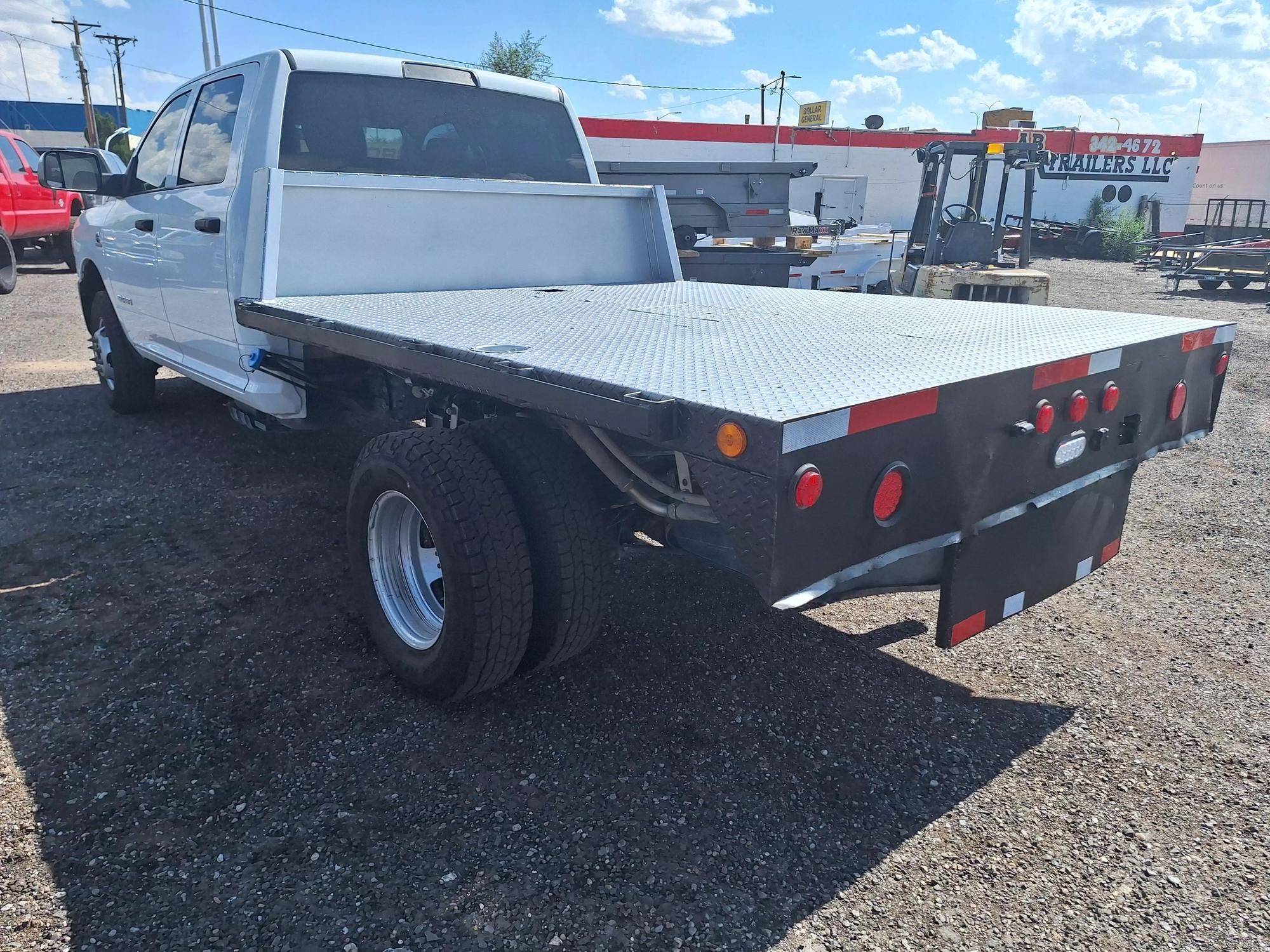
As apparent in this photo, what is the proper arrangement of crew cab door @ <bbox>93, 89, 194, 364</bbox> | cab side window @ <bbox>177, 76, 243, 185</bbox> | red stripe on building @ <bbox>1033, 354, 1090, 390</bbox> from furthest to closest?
crew cab door @ <bbox>93, 89, 194, 364</bbox>, cab side window @ <bbox>177, 76, 243, 185</bbox>, red stripe on building @ <bbox>1033, 354, 1090, 390</bbox>

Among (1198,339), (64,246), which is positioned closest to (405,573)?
(1198,339)

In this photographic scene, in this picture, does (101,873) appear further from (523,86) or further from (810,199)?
(810,199)

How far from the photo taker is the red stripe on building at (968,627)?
2625mm

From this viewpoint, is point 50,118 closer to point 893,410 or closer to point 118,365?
point 118,365

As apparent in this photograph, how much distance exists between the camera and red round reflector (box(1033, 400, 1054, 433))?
2.46 metres

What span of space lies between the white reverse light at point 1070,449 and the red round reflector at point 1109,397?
0.43 feet

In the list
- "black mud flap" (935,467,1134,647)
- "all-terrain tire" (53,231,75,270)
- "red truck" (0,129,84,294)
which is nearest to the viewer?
"black mud flap" (935,467,1134,647)

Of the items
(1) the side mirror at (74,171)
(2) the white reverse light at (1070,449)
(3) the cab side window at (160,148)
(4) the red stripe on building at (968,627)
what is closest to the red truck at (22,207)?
(1) the side mirror at (74,171)

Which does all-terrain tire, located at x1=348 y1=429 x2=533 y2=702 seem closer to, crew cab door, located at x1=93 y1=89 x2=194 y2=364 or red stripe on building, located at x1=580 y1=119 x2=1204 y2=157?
crew cab door, located at x1=93 y1=89 x2=194 y2=364

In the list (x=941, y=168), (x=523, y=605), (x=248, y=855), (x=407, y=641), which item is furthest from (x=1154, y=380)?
(x=941, y=168)

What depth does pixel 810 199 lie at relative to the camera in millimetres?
29719

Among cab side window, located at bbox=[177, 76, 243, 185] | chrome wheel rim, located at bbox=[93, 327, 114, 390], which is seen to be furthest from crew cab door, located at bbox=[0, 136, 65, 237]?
cab side window, located at bbox=[177, 76, 243, 185]

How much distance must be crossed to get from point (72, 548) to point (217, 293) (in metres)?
1.49

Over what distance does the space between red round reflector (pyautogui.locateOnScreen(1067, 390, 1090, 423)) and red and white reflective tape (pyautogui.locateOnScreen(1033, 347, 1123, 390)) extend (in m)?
0.05
